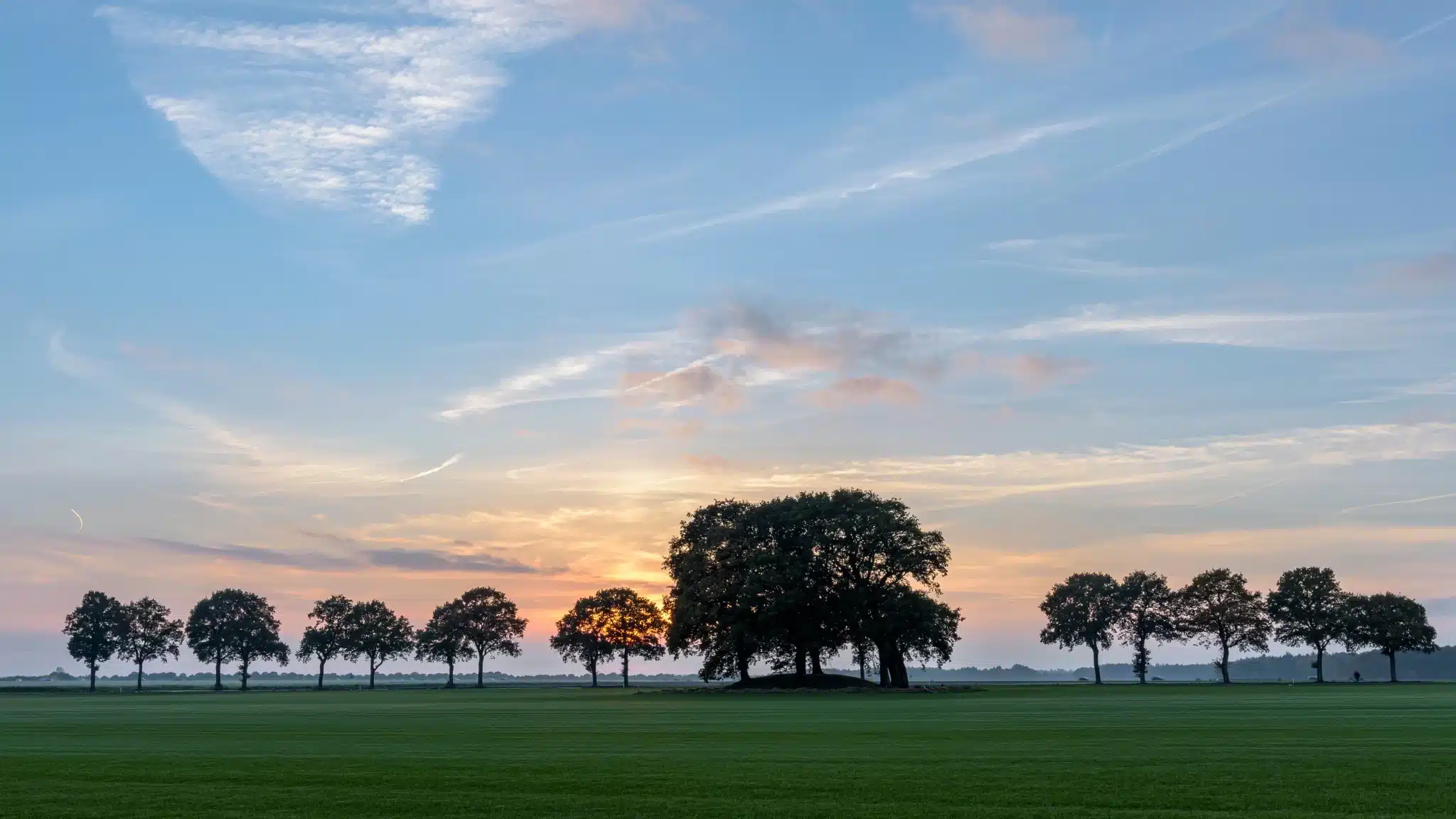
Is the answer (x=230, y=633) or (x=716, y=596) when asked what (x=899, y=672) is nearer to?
(x=716, y=596)

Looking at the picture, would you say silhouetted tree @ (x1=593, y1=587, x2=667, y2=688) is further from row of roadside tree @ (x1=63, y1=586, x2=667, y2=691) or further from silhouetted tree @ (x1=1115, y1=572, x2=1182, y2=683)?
silhouetted tree @ (x1=1115, y1=572, x2=1182, y2=683)

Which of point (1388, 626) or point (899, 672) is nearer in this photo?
point (899, 672)

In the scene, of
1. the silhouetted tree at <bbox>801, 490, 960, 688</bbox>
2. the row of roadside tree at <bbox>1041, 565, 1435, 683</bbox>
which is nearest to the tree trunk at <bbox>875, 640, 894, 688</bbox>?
the silhouetted tree at <bbox>801, 490, 960, 688</bbox>

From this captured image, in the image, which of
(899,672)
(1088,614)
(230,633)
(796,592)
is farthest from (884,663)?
(230,633)

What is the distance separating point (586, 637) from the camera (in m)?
167

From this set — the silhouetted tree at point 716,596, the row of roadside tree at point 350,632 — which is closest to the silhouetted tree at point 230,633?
the row of roadside tree at point 350,632

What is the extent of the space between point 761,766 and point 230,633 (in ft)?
545

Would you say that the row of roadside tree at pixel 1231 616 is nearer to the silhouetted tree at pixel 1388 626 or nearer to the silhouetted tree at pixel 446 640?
the silhouetted tree at pixel 1388 626

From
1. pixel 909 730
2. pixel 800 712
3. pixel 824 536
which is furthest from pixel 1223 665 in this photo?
pixel 909 730

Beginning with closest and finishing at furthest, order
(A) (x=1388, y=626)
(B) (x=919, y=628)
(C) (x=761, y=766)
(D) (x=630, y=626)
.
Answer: (C) (x=761, y=766) → (B) (x=919, y=628) → (A) (x=1388, y=626) → (D) (x=630, y=626)

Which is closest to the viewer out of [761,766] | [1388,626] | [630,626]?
[761,766]

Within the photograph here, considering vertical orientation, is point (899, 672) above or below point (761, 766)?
below

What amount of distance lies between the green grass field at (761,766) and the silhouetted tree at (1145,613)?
100 metres

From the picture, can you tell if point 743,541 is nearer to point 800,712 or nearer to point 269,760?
point 800,712
